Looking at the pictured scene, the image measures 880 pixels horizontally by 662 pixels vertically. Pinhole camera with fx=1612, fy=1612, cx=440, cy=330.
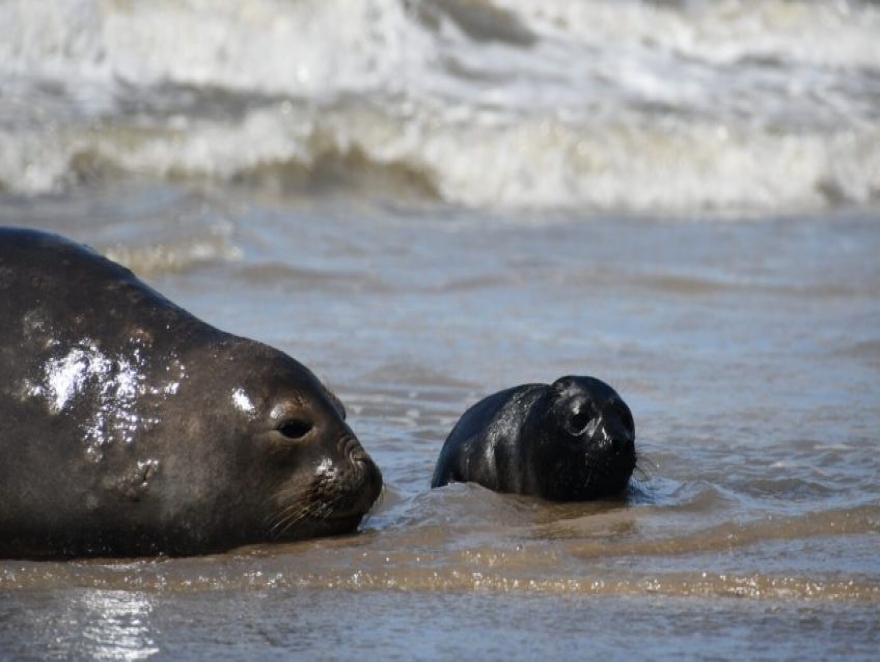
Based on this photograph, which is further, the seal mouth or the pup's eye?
the pup's eye

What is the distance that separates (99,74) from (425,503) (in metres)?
12.7

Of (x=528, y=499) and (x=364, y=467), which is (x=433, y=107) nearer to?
(x=528, y=499)

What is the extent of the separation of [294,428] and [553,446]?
1141 mm

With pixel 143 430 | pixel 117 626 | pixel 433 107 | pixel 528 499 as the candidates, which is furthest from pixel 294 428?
pixel 433 107

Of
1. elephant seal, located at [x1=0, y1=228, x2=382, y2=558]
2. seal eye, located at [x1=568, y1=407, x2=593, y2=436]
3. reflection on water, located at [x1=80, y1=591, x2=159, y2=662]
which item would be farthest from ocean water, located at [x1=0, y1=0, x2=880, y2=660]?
seal eye, located at [x1=568, y1=407, x2=593, y2=436]

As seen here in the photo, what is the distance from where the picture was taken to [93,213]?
12023 mm

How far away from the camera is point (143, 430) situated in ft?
14.1

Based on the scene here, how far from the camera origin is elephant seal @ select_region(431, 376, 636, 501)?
5.19 m

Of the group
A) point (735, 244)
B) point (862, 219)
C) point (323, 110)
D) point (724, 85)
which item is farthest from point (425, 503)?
point (724, 85)

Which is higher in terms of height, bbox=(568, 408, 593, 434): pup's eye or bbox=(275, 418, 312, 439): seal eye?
bbox=(275, 418, 312, 439): seal eye

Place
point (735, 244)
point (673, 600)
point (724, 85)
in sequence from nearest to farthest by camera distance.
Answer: point (673, 600) < point (735, 244) < point (724, 85)

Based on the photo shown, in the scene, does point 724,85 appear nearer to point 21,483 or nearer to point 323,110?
point 323,110

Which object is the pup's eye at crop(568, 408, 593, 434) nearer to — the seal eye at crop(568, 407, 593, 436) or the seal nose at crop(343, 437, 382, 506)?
the seal eye at crop(568, 407, 593, 436)

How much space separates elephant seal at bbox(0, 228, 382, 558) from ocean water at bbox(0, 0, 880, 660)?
0.11m
